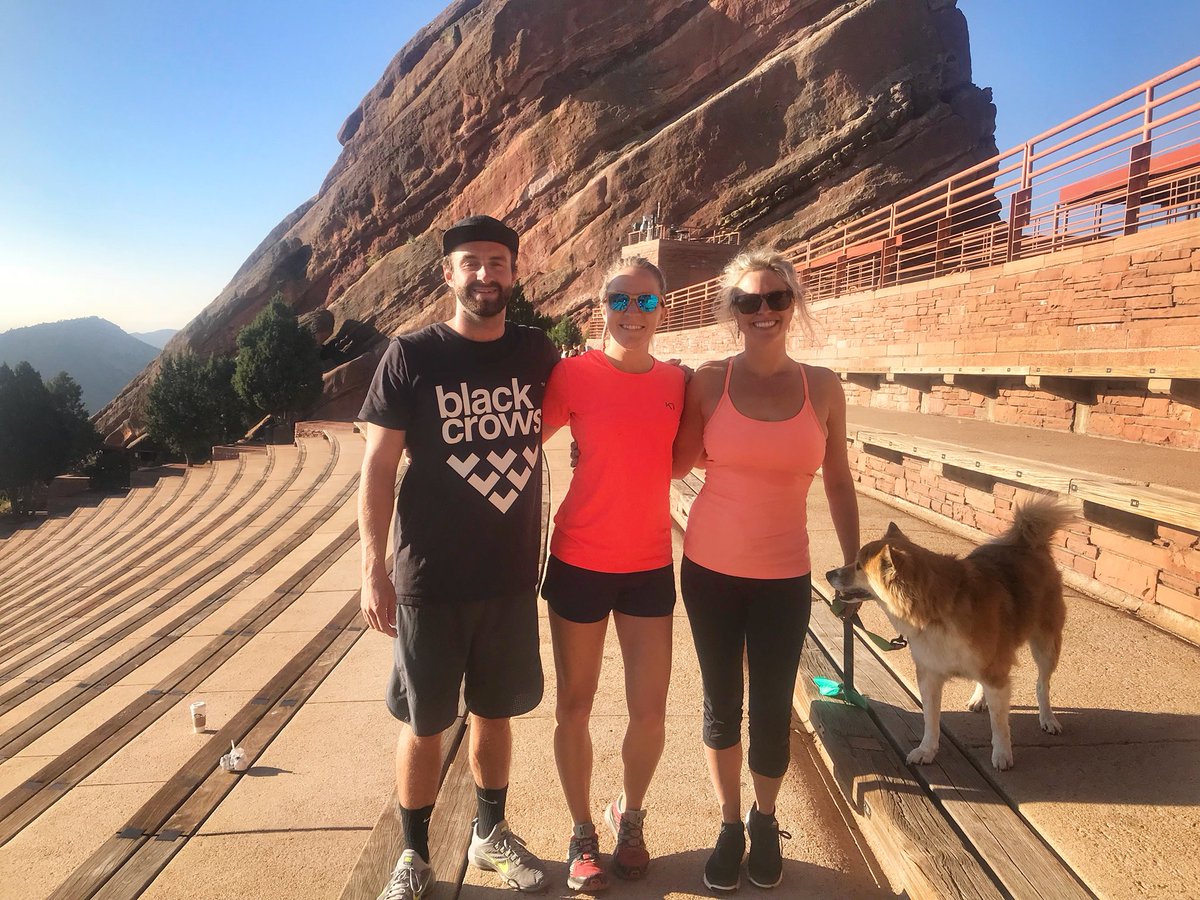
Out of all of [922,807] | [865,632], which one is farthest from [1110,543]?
[922,807]

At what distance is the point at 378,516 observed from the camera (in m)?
2.17

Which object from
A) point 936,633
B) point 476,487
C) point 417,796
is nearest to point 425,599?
point 476,487

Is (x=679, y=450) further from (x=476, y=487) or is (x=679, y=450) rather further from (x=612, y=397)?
(x=476, y=487)

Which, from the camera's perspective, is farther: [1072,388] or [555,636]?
[1072,388]

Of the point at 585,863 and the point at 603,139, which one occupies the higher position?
the point at 603,139

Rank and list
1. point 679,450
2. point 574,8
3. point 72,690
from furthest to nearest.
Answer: point 574,8 < point 72,690 < point 679,450

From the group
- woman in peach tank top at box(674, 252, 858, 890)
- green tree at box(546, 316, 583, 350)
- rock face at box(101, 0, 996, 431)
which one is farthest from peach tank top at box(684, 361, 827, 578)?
rock face at box(101, 0, 996, 431)

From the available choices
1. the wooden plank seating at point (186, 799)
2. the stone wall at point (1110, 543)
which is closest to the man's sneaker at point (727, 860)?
the wooden plank seating at point (186, 799)

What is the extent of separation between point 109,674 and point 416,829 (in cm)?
470

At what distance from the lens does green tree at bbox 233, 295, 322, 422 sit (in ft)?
111

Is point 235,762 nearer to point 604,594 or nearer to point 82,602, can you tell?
point 604,594

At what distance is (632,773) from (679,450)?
3.48 feet

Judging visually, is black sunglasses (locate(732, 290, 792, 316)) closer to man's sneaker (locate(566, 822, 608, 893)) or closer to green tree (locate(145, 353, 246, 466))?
man's sneaker (locate(566, 822, 608, 893))

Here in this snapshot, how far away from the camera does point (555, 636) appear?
85.7 inches
